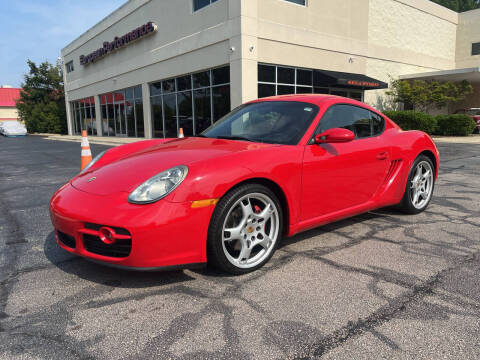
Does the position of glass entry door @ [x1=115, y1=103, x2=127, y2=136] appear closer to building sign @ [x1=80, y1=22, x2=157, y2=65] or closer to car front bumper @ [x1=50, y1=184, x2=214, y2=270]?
building sign @ [x1=80, y1=22, x2=157, y2=65]

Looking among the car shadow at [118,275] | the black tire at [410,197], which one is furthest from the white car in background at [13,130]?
the black tire at [410,197]

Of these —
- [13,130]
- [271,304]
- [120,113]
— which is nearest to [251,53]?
[271,304]

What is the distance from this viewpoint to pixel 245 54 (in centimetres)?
1409

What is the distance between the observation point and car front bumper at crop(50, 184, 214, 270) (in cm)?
227

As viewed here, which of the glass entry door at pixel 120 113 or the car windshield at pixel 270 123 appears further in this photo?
the glass entry door at pixel 120 113

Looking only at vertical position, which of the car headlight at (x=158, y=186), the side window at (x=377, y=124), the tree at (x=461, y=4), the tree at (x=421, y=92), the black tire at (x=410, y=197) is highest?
the tree at (x=461, y=4)

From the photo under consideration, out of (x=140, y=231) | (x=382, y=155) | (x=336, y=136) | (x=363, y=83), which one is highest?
(x=363, y=83)

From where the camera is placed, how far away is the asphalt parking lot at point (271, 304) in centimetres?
184

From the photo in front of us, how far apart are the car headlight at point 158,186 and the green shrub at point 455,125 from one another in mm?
20089

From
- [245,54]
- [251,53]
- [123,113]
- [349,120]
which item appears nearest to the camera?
[349,120]

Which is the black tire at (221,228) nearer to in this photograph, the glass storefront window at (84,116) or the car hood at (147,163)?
the car hood at (147,163)

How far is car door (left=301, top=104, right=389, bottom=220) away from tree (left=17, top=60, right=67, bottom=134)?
42332 mm

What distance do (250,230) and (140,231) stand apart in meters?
0.85

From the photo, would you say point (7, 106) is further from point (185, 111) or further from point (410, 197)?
point (410, 197)
